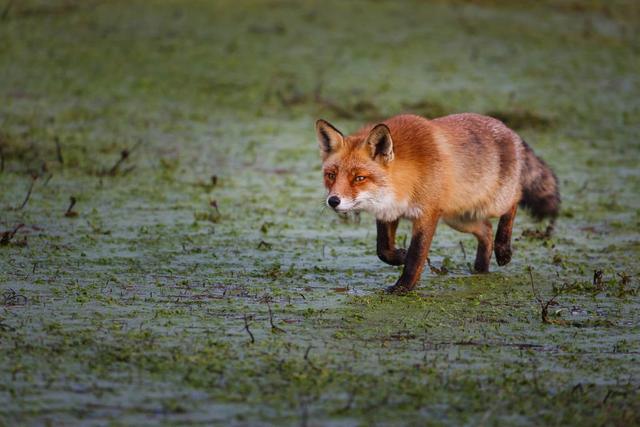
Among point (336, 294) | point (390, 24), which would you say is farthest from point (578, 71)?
point (336, 294)

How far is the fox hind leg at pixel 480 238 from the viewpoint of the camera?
7.89m

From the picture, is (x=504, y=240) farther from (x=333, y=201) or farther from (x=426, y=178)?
(x=333, y=201)

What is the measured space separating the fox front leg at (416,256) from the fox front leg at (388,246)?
11.3 inches

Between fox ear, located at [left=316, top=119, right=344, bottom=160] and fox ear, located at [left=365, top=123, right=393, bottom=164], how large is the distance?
195 millimetres

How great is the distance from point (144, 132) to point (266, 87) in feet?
→ 7.32

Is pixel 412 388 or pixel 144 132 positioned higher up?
pixel 412 388

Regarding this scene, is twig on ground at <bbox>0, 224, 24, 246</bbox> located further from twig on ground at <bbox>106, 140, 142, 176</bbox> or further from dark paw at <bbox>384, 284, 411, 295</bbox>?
dark paw at <bbox>384, 284, 411, 295</bbox>

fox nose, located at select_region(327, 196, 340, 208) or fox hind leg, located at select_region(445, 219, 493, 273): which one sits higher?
fox nose, located at select_region(327, 196, 340, 208)

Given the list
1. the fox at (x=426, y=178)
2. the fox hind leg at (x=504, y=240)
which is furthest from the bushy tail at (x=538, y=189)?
the fox hind leg at (x=504, y=240)

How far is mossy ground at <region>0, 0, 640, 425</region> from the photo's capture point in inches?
201

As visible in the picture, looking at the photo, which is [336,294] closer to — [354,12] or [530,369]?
[530,369]

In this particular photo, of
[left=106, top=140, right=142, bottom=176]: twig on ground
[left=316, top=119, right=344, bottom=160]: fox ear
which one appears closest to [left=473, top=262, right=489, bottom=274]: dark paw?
[left=316, top=119, right=344, bottom=160]: fox ear

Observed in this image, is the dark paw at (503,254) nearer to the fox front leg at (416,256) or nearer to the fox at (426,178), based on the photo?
the fox at (426,178)

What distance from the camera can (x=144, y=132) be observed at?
12289 millimetres
